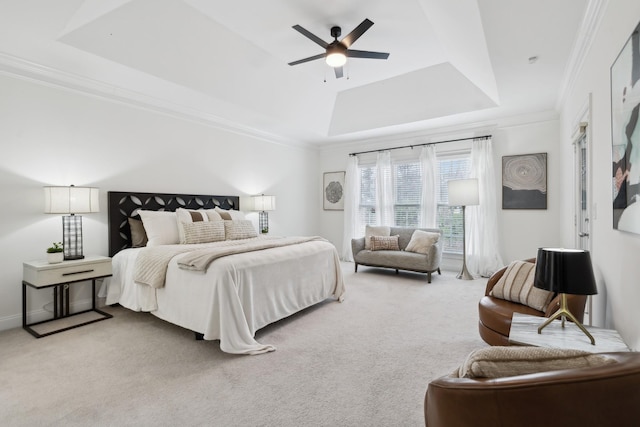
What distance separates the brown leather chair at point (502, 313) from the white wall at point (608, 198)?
0.19 metres

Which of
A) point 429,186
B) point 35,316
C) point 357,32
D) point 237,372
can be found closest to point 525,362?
point 237,372

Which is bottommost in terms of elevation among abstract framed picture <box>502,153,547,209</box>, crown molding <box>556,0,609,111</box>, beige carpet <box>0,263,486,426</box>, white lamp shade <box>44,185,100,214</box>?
beige carpet <box>0,263,486,426</box>

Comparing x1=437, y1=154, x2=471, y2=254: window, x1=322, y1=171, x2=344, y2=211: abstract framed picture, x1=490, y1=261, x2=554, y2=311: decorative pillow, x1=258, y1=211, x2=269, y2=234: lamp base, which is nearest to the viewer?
x1=490, y1=261, x2=554, y2=311: decorative pillow

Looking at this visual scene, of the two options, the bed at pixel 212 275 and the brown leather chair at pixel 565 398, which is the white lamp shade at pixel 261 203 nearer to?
the bed at pixel 212 275

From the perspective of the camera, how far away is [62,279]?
306 centimetres

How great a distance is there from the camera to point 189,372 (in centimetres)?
230

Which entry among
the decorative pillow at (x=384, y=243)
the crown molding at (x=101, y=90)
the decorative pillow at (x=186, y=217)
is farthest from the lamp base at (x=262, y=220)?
the decorative pillow at (x=384, y=243)

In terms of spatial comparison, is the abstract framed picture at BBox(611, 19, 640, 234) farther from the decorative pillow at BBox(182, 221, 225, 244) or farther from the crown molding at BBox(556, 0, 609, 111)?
the decorative pillow at BBox(182, 221, 225, 244)

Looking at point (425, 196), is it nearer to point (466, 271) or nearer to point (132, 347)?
point (466, 271)

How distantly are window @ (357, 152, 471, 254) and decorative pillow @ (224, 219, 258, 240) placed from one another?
304cm

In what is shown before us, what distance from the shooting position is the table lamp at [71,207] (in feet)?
10.2

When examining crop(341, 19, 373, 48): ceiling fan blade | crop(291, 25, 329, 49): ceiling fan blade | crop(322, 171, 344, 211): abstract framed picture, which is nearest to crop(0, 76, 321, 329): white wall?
crop(322, 171, 344, 211): abstract framed picture

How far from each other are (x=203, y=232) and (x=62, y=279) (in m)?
1.42

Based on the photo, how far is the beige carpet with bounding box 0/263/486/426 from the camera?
184cm
